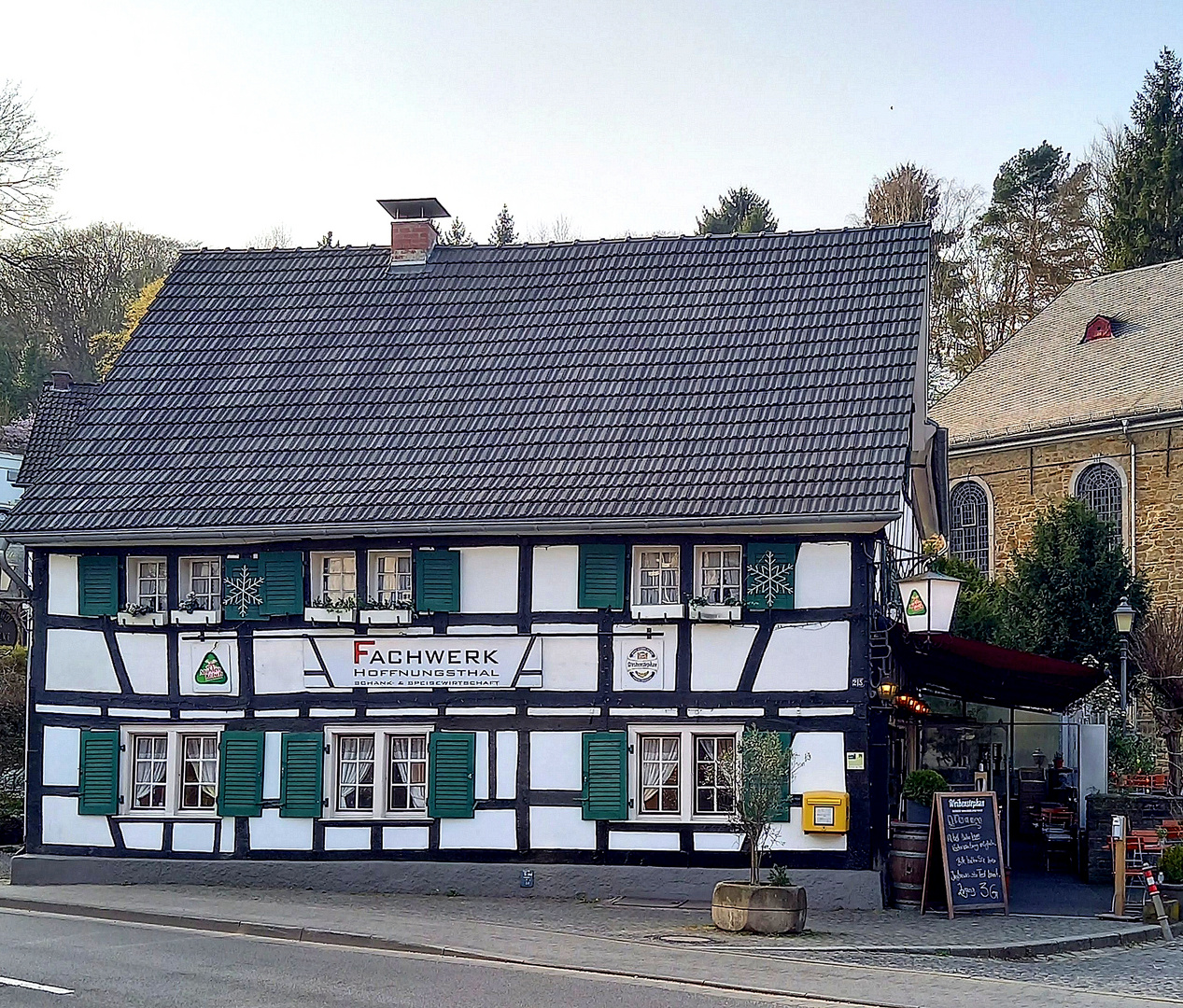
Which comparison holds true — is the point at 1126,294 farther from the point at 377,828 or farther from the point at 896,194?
the point at 377,828

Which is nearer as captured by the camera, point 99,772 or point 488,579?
point 488,579

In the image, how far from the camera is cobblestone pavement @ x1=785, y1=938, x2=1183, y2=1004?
13.1 m

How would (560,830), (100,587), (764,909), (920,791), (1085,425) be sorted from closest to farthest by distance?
(764,909) < (560,830) < (920,791) < (100,587) < (1085,425)

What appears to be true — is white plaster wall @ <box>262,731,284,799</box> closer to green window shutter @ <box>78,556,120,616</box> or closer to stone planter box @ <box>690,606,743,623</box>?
green window shutter @ <box>78,556,120,616</box>

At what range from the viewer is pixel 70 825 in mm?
19156

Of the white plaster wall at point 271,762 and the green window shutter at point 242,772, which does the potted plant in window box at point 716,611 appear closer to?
the white plaster wall at point 271,762

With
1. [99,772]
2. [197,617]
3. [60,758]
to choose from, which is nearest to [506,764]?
[197,617]

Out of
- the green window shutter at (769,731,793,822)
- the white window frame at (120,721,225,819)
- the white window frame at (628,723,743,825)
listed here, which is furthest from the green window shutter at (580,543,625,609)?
the white window frame at (120,721,225,819)

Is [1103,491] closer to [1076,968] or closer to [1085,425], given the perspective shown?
[1085,425]

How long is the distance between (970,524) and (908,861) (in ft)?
79.5

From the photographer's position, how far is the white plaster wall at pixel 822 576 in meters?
17.3

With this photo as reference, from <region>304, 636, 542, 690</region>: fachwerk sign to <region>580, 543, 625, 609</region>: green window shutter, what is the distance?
2.65 feet

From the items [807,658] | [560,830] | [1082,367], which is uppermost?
[1082,367]

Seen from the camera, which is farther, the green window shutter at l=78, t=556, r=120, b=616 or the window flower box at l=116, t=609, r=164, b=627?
the green window shutter at l=78, t=556, r=120, b=616
